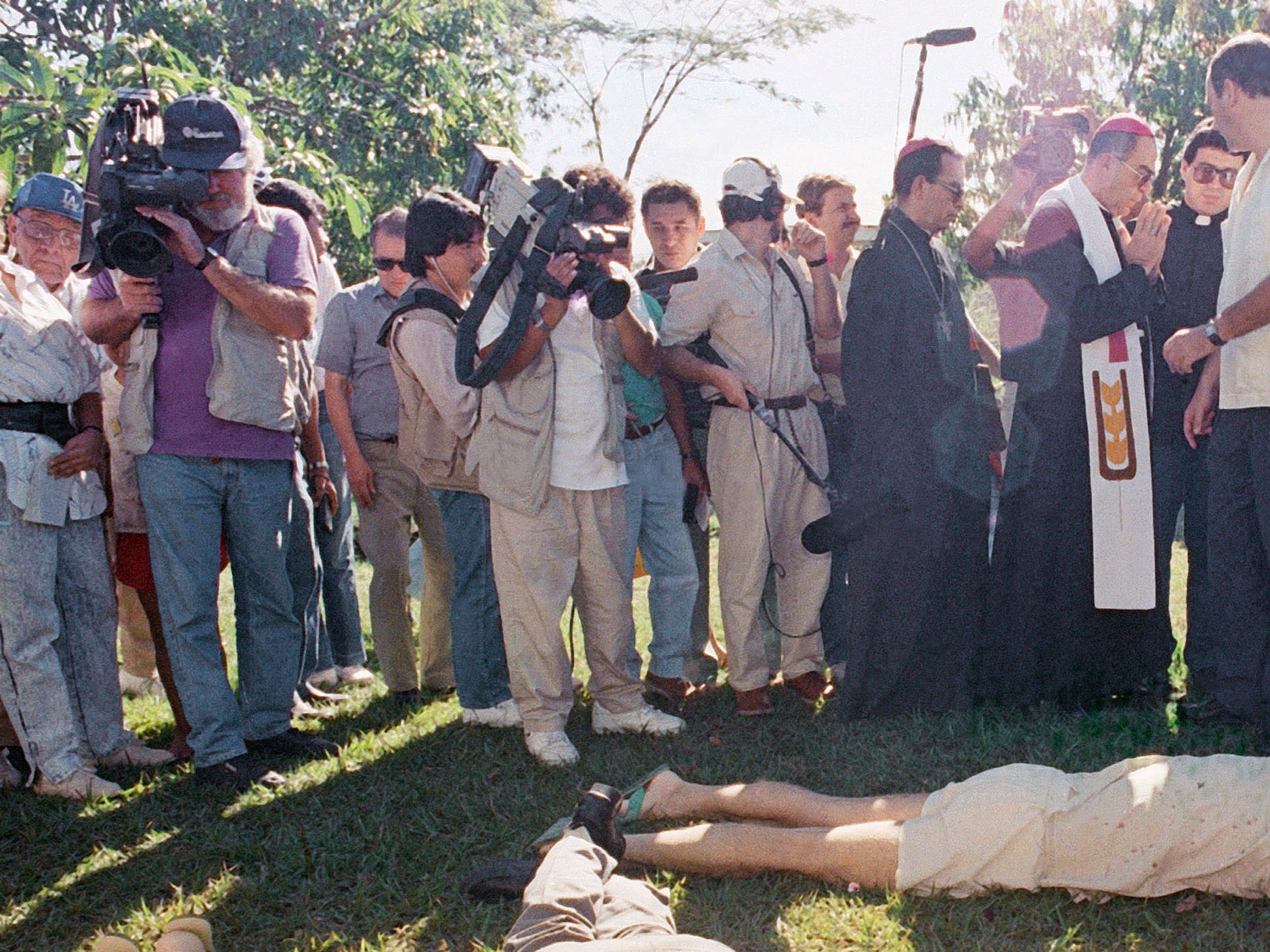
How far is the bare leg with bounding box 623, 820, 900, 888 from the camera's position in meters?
3.09

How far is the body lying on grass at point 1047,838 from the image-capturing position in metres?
2.82

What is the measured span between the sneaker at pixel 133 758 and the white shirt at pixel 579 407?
5.51 feet

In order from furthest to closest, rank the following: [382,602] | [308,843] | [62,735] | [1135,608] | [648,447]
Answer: [382,602] → [648,447] → [1135,608] → [62,735] → [308,843]

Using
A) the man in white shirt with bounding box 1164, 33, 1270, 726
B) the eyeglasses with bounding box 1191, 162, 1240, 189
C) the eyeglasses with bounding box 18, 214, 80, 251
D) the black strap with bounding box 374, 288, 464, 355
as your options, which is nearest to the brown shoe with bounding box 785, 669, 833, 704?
the man in white shirt with bounding box 1164, 33, 1270, 726

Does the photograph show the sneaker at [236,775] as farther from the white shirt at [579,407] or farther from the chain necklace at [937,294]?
the chain necklace at [937,294]

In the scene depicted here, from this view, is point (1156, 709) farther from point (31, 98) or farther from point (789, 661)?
point (31, 98)

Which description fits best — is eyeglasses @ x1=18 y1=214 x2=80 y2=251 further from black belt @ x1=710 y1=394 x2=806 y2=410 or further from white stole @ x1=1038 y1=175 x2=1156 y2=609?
white stole @ x1=1038 y1=175 x2=1156 y2=609

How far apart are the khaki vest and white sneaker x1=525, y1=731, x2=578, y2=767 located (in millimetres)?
972

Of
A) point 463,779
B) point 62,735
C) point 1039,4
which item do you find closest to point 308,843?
point 463,779

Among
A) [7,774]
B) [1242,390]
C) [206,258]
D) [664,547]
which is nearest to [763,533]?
[664,547]

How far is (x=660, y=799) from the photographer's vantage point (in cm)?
364

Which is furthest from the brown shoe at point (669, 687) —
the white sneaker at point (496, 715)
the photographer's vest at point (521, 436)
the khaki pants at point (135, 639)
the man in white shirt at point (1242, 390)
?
the khaki pants at point (135, 639)

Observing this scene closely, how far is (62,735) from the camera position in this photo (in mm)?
4223

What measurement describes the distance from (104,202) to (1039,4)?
2071 cm
